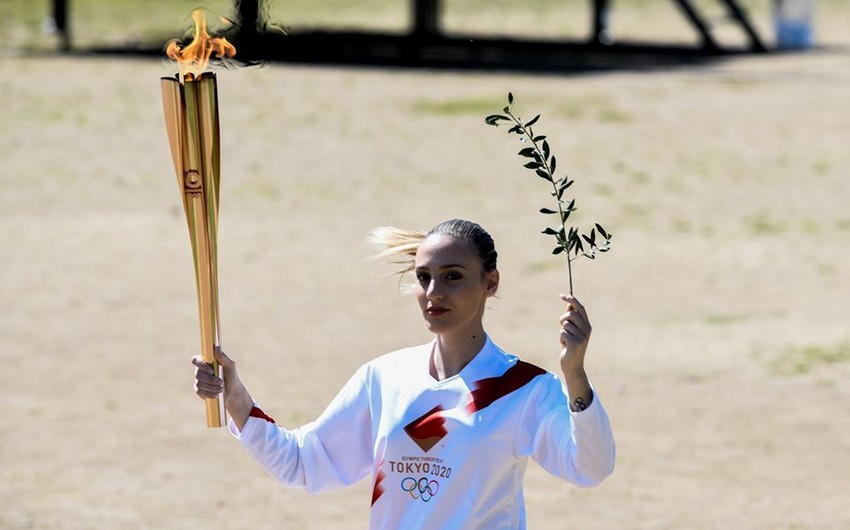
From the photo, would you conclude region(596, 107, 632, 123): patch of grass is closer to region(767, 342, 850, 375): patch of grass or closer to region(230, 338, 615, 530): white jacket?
region(767, 342, 850, 375): patch of grass

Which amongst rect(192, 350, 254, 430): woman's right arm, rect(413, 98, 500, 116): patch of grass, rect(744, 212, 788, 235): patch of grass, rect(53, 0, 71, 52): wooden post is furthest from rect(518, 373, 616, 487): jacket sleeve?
rect(53, 0, 71, 52): wooden post

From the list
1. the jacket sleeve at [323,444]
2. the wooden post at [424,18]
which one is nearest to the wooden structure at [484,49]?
the wooden post at [424,18]

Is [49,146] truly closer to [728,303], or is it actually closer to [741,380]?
[728,303]

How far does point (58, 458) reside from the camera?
8289 millimetres

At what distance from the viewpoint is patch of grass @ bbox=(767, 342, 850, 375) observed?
9.95m

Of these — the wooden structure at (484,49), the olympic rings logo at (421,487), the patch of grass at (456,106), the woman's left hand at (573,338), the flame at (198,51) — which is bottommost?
the olympic rings logo at (421,487)

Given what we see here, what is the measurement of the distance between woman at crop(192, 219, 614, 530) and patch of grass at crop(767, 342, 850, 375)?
6.38 metres

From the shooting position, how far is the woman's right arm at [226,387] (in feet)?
12.9

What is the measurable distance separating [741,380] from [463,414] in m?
6.32

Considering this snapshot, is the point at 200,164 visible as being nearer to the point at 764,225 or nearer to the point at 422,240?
the point at 422,240

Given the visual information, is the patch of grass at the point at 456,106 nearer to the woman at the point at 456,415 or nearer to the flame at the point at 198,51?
the flame at the point at 198,51

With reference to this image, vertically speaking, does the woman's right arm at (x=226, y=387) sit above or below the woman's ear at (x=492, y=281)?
below

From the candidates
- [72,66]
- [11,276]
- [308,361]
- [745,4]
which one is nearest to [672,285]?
[308,361]

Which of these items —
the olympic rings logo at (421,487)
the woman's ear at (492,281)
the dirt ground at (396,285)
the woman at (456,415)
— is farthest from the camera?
the dirt ground at (396,285)
